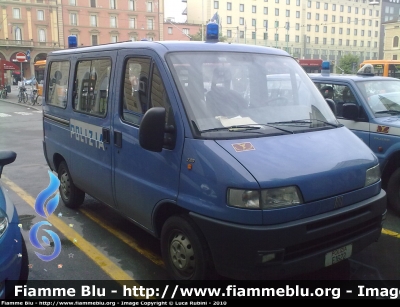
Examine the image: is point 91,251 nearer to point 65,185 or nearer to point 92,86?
point 65,185

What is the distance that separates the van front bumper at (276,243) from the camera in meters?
3.09

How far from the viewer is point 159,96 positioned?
3854mm

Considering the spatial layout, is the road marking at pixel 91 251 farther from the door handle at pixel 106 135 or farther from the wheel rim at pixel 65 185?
the door handle at pixel 106 135

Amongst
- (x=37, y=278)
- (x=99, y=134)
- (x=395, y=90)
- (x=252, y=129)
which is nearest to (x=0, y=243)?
(x=37, y=278)

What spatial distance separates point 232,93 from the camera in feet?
12.7

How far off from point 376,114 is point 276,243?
12.2ft

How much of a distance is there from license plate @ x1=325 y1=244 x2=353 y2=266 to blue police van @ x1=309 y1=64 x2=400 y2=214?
2292mm

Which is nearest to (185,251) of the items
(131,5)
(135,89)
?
(135,89)

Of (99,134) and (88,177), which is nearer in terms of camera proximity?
(99,134)

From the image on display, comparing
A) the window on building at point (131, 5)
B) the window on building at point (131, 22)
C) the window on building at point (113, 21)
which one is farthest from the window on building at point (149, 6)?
the window on building at point (113, 21)

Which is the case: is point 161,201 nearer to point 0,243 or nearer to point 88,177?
point 0,243

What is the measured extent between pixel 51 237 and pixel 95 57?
2.22 m

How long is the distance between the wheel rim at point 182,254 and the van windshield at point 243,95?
919 millimetres

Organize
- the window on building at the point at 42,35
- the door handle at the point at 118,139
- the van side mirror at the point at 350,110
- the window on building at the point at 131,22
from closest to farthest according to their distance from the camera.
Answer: the door handle at the point at 118,139 → the van side mirror at the point at 350,110 → the window on building at the point at 42,35 → the window on building at the point at 131,22
